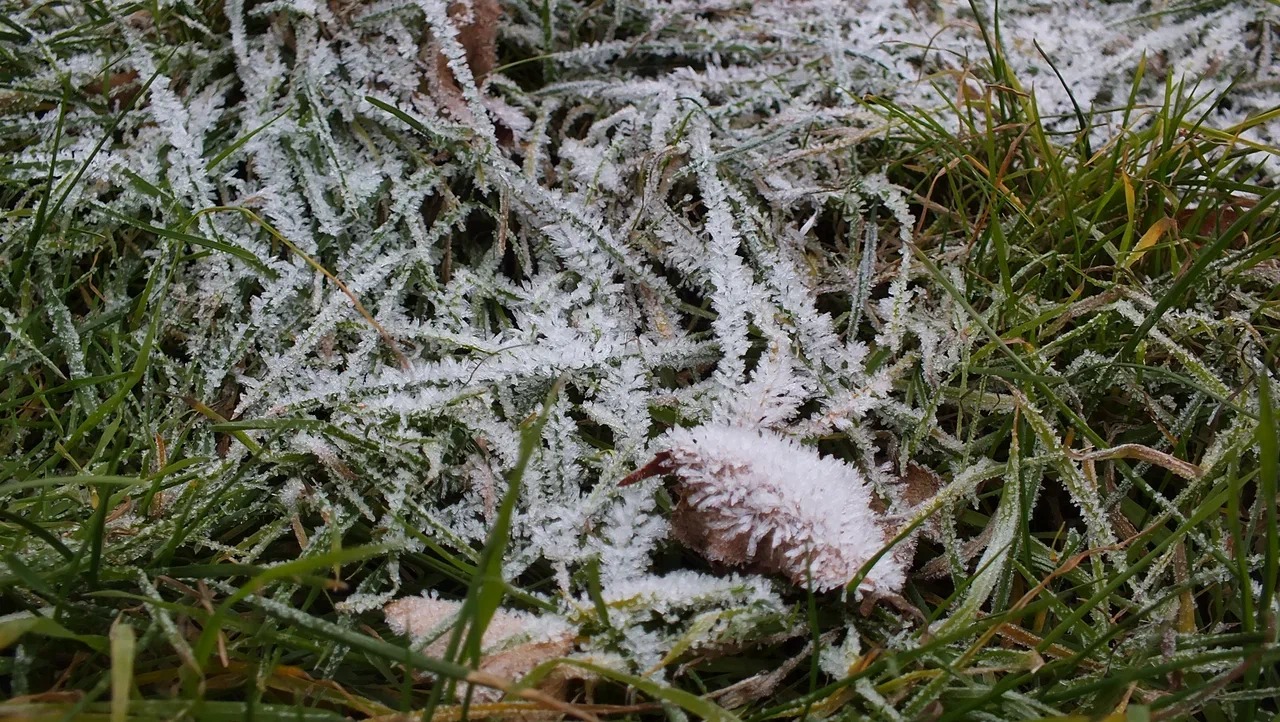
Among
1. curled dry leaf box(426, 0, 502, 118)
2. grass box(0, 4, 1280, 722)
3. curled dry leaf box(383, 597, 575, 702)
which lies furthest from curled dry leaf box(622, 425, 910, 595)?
curled dry leaf box(426, 0, 502, 118)

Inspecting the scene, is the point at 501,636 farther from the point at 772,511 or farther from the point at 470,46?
the point at 470,46

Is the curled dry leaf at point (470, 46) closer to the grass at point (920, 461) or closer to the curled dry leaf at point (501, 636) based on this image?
the grass at point (920, 461)

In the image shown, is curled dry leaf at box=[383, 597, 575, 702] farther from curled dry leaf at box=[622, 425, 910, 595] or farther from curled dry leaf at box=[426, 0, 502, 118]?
curled dry leaf at box=[426, 0, 502, 118]

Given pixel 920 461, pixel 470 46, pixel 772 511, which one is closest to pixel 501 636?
pixel 772 511

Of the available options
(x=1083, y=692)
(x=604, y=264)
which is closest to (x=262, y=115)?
(x=604, y=264)

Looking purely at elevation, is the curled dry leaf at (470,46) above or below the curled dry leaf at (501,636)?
above

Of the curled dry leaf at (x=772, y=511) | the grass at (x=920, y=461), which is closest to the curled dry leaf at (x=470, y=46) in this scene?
the grass at (x=920, y=461)

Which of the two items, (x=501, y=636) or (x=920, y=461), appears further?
(x=920, y=461)
